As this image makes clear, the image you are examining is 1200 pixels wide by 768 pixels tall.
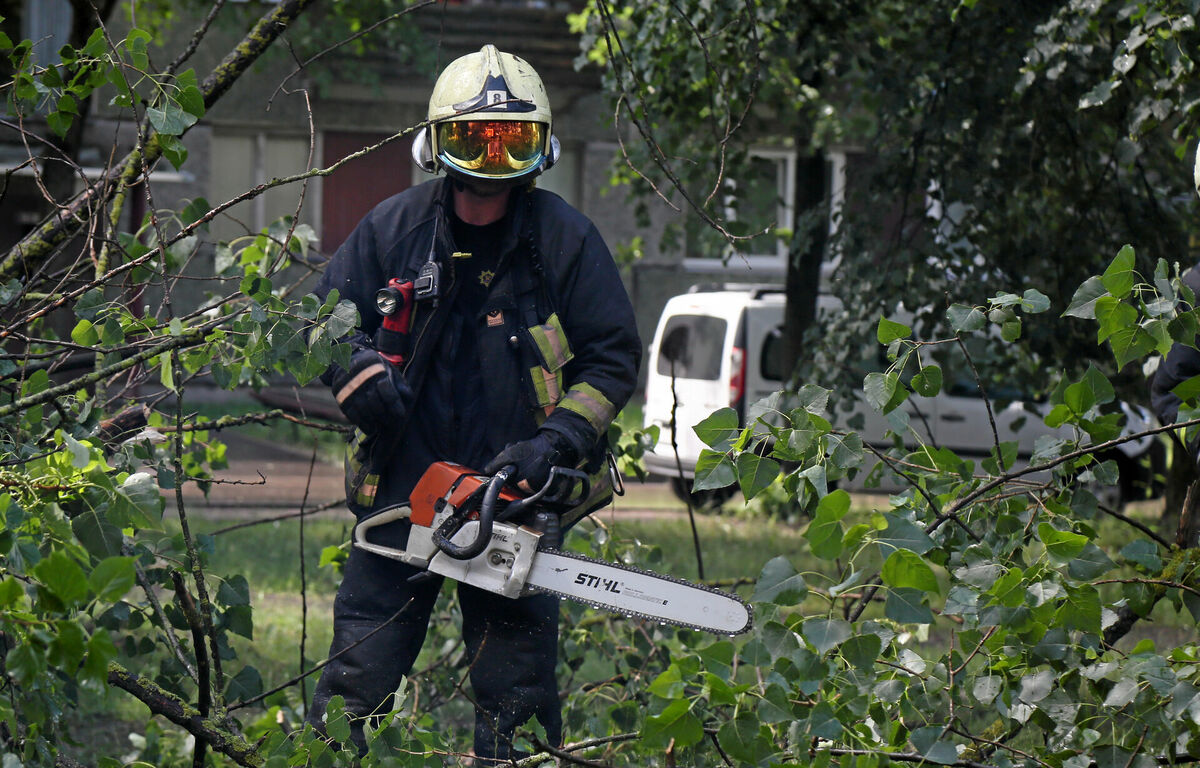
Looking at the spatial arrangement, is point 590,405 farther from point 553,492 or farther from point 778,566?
point 778,566

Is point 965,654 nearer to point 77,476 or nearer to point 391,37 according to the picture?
point 77,476

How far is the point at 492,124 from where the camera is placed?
2721mm

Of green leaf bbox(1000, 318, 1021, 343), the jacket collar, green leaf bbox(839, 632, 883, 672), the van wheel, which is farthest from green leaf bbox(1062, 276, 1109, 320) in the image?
the van wheel

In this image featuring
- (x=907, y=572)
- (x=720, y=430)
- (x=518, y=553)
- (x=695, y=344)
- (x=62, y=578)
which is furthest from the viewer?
(x=695, y=344)

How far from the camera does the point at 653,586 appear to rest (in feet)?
8.13

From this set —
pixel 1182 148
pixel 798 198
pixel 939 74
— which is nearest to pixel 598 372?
pixel 1182 148

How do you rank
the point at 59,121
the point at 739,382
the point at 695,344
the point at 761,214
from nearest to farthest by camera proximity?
the point at 59,121
the point at 739,382
the point at 695,344
the point at 761,214

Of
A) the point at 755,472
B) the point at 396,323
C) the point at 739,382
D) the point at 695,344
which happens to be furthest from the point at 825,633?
the point at 695,344

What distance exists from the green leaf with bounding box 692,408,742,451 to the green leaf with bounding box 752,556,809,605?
0.33 metres

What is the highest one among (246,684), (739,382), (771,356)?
(246,684)

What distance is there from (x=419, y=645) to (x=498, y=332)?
0.76 m

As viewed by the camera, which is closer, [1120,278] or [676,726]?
[676,726]

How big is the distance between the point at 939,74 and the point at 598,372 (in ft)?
8.93

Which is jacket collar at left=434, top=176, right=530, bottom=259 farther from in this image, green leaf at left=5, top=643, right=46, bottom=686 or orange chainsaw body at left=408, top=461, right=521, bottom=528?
green leaf at left=5, top=643, right=46, bottom=686
